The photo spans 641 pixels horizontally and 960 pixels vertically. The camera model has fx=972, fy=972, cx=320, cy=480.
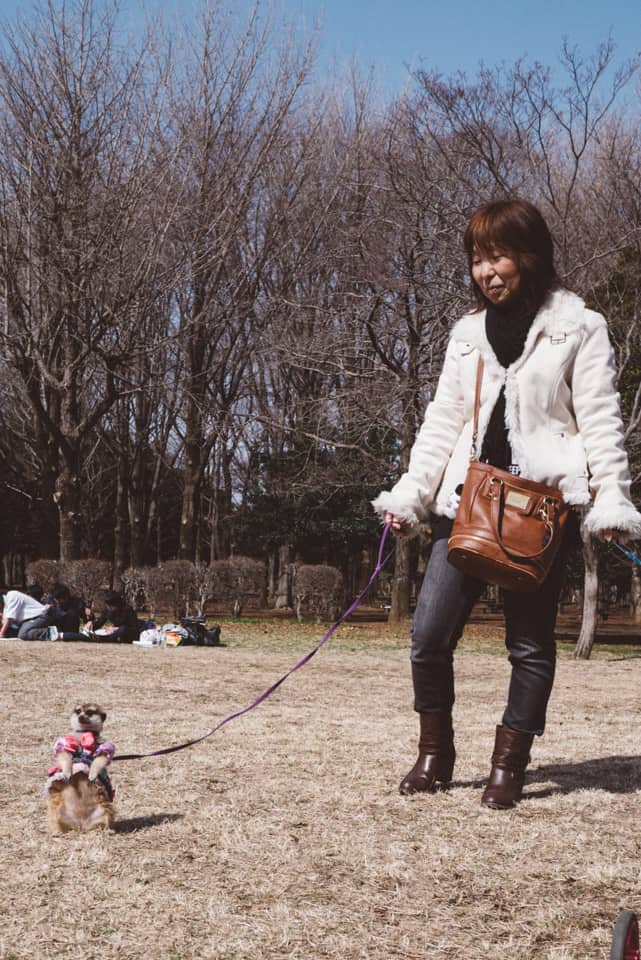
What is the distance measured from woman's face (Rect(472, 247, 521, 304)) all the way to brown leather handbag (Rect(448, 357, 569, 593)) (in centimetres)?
63

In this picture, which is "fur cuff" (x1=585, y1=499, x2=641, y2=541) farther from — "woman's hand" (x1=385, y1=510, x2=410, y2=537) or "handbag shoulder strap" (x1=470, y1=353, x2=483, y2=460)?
"woman's hand" (x1=385, y1=510, x2=410, y2=537)

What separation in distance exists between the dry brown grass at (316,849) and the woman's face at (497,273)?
1788mm

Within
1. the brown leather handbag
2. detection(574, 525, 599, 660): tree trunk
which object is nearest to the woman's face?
the brown leather handbag

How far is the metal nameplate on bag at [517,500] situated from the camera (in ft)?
10.3

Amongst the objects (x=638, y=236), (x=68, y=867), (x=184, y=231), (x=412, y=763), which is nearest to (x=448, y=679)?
(x=412, y=763)

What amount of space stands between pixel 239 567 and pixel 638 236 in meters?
9.85

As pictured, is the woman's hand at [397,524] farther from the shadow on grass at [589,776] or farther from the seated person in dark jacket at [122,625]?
the seated person in dark jacket at [122,625]

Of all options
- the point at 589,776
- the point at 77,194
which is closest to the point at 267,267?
the point at 77,194

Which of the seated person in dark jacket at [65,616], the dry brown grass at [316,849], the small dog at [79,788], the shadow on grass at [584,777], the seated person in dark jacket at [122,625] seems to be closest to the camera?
the dry brown grass at [316,849]

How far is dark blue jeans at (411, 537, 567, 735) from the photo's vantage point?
3.42 meters

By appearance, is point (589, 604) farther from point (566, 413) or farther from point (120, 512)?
point (120, 512)

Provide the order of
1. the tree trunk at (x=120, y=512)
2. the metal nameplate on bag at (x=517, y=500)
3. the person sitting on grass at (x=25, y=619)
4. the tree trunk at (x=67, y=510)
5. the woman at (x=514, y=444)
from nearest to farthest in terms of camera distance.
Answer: the metal nameplate on bag at (x=517, y=500) < the woman at (x=514, y=444) < the person sitting on grass at (x=25, y=619) < the tree trunk at (x=67, y=510) < the tree trunk at (x=120, y=512)

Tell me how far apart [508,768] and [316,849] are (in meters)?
0.88

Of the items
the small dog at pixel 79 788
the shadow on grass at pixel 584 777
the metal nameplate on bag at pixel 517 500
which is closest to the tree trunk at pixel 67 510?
the shadow on grass at pixel 584 777
